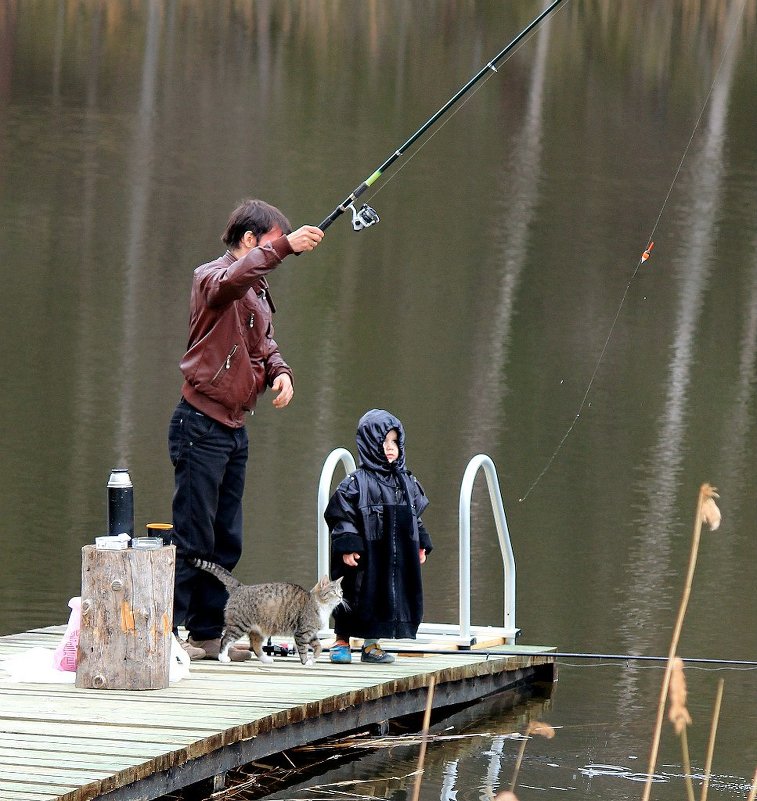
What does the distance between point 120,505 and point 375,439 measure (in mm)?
944

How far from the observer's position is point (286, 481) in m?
9.93

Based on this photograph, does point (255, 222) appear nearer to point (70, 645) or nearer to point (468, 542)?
point (70, 645)

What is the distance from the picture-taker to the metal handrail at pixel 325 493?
5797 mm

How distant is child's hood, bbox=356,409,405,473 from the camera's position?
521cm

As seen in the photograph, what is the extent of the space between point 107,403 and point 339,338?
11.8 ft

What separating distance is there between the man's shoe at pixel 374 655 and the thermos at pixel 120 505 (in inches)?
45.4

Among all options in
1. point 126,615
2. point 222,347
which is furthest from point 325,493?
point 126,615

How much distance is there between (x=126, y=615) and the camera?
4398 millimetres

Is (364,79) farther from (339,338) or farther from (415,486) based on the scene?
(415,486)

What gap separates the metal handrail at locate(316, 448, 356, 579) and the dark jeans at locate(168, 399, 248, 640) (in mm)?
712

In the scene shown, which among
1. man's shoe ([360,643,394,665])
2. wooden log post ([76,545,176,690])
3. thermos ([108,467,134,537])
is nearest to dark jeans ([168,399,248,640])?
thermos ([108,467,134,537])

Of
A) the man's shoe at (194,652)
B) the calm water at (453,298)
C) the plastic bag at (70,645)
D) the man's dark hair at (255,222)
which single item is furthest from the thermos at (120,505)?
the calm water at (453,298)

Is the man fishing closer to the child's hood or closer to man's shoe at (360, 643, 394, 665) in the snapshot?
the child's hood

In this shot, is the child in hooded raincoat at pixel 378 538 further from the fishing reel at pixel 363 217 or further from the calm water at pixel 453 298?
the fishing reel at pixel 363 217
